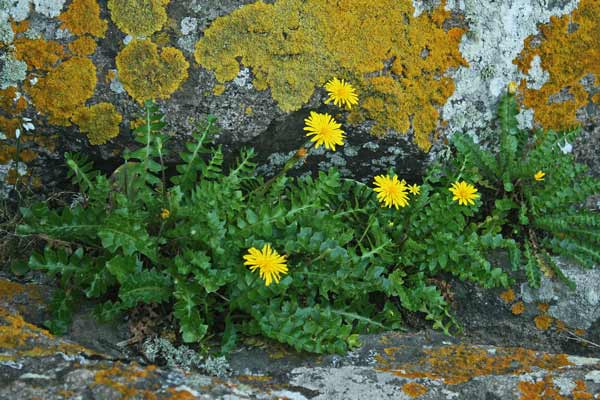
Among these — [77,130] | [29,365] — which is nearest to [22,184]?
[77,130]

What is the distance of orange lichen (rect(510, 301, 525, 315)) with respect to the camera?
11.5 feet

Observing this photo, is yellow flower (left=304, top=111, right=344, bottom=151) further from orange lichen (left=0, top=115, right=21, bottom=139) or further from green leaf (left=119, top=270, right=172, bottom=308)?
orange lichen (left=0, top=115, right=21, bottom=139)

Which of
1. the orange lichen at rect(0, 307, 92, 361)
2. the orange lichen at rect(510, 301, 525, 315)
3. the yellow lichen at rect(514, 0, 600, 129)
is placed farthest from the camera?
the yellow lichen at rect(514, 0, 600, 129)

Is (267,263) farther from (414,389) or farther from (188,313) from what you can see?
(414,389)

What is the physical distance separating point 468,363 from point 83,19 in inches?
96.1

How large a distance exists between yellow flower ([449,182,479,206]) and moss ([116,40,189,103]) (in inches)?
59.6

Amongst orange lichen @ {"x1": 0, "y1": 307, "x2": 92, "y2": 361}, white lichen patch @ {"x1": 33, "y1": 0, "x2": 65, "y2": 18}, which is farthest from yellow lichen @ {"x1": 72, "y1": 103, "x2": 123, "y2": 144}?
orange lichen @ {"x1": 0, "y1": 307, "x2": 92, "y2": 361}

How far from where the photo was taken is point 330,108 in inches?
144

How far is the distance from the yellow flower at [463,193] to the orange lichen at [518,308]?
0.57 m

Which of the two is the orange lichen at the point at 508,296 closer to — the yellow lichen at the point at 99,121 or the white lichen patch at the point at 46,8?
the yellow lichen at the point at 99,121

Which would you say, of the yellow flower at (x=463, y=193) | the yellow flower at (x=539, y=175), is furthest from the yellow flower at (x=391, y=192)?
the yellow flower at (x=539, y=175)

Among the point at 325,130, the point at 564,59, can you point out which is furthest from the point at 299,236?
the point at 564,59

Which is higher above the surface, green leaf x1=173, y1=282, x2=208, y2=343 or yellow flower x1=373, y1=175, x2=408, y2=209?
yellow flower x1=373, y1=175, x2=408, y2=209

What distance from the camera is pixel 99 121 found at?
3.49 m
